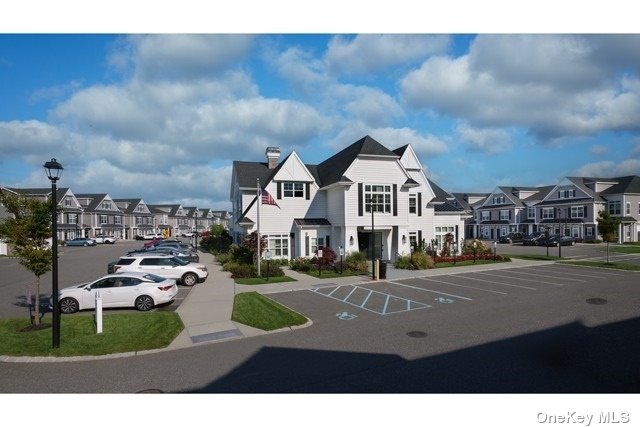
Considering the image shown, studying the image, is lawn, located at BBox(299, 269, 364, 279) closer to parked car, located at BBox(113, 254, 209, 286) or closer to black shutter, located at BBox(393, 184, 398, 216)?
black shutter, located at BBox(393, 184, 398, 216)

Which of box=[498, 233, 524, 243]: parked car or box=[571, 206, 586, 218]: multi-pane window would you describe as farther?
box=[498, 233, 524, 243]: parked car

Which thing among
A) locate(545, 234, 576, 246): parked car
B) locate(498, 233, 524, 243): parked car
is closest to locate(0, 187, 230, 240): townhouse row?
locate(498, 233, 524, 243): parked car

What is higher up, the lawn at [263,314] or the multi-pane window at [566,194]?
the multi-pane window at [566,194]

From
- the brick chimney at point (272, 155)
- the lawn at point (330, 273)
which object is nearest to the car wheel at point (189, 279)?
the lawn at point (330, 273)

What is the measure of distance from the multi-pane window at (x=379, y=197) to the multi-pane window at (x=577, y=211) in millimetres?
42106

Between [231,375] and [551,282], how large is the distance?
1909cm

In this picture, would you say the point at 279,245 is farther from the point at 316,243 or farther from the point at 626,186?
the point at 626,186

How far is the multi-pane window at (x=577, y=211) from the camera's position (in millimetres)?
52834

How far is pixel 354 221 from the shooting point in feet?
87.9

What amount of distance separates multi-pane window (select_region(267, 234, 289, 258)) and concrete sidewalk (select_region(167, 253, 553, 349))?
10.6 feet

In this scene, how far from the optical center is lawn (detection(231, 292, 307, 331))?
1209cm

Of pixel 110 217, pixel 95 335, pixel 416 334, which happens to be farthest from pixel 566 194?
pixel 110 217

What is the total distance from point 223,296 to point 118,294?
4429mm

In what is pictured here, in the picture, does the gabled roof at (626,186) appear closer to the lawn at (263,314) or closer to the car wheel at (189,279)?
the lawn at (263,314)
